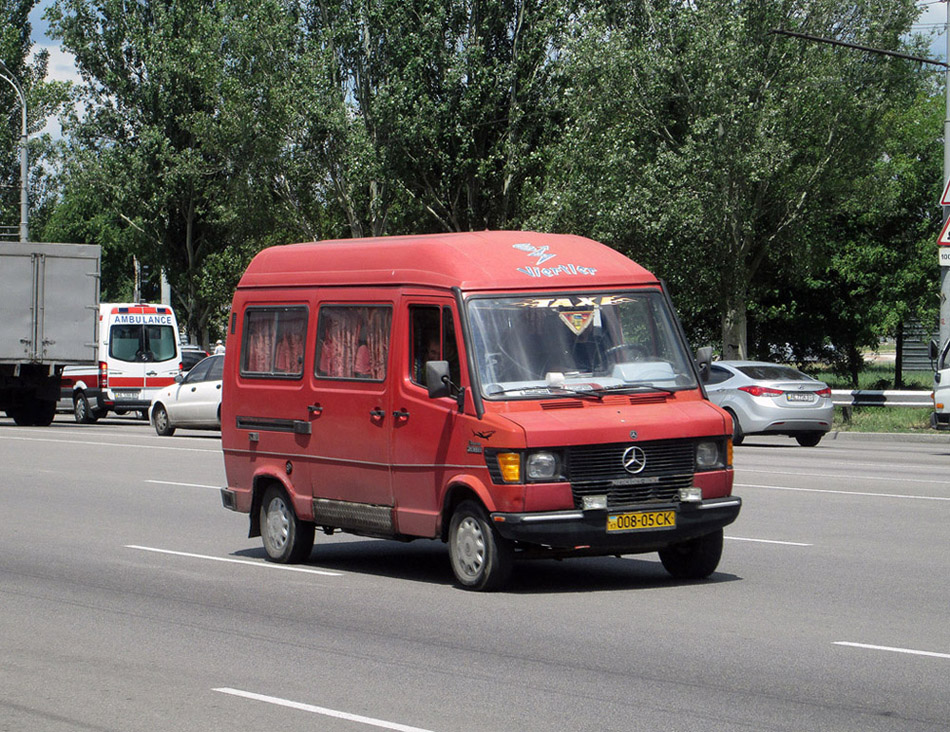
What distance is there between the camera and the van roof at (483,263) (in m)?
10.9

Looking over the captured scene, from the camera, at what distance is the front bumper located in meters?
9.99

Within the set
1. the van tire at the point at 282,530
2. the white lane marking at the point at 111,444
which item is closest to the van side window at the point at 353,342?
the van tire at the point at 282,530

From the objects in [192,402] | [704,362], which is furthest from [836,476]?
[192,402]

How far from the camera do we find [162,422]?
103 ft

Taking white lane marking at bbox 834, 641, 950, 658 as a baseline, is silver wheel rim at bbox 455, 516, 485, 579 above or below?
above

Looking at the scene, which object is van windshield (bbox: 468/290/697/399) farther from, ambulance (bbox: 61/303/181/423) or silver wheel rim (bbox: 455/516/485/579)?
ambulance (bbox: 61/303/181/423)

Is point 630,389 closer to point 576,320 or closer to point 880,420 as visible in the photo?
point 576,320

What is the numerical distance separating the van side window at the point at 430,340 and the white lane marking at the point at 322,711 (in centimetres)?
371

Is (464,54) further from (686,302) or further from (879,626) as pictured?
(879,626)

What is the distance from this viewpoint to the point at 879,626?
29.6 ft

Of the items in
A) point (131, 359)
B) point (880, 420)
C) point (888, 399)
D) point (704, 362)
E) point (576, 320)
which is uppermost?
point (576, 320)

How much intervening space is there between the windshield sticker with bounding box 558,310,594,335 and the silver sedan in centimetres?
1544

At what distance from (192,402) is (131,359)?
283 inches

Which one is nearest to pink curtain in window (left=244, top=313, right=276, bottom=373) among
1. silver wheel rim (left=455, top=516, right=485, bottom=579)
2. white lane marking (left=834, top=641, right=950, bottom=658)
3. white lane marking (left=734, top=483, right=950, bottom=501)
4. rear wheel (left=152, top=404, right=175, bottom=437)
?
silver wheel rim (left=455, top=516, right=485, bottom=579)
